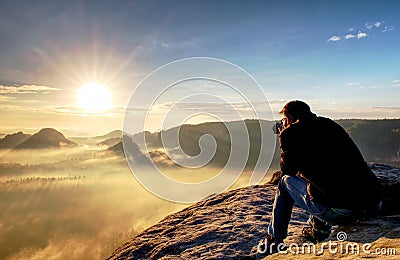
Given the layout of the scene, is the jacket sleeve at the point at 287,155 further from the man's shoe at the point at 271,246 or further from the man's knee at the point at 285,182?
the man's shoe at the point at 271,246

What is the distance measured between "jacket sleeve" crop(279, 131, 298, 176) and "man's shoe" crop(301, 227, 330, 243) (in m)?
1.56

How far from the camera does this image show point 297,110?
5867mm

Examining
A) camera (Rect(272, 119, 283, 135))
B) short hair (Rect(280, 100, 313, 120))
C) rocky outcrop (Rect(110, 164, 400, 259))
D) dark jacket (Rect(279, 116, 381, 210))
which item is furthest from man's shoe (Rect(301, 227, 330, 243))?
short hair (Rect(280, 100, 313, 120))

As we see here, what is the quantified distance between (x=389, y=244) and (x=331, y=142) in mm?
2064

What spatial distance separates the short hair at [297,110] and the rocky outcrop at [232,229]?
2.71m

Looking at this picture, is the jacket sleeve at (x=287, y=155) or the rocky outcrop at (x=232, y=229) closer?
the jacket sleeve at (x=287, y=155)

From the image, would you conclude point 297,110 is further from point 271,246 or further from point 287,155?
point 271,246

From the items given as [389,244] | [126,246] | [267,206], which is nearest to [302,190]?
[389,244]

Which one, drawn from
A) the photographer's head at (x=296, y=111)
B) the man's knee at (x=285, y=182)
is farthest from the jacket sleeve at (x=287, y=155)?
the photographer's head at (x=296, y=111)

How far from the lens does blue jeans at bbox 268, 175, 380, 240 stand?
5.90 metres

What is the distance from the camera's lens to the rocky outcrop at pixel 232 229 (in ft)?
21.2

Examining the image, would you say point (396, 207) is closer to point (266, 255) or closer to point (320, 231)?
point (320, 231)

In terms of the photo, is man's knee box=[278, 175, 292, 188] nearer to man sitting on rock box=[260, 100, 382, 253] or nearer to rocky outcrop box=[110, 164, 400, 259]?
man sitting on rock box=[260, 100, 382, 253]

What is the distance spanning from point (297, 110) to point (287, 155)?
922 mm
